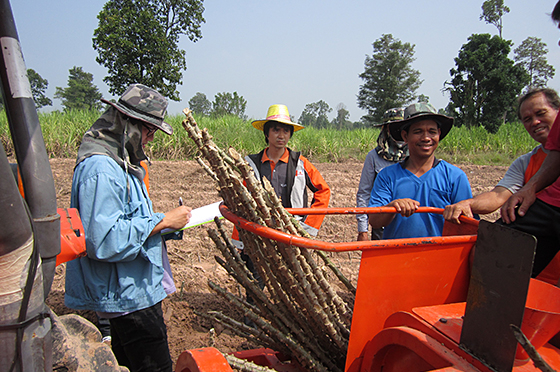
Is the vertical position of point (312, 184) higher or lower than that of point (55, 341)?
higher

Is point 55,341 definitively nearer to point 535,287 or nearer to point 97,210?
point 97,210

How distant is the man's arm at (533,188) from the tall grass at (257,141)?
28.7 ft

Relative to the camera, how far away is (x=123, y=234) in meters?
1.63

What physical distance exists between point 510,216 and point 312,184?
1.73 m

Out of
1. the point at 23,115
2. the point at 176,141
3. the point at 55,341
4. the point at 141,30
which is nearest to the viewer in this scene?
the point at 23,115

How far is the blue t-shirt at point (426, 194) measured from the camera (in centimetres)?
212

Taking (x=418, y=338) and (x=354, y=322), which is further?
(x=354, y=322)

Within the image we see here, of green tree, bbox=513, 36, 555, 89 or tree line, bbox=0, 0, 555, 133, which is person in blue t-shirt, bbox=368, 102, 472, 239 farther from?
green tree, bbox=513, 36, 555, 89

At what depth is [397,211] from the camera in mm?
1865

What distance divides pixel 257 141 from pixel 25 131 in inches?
417

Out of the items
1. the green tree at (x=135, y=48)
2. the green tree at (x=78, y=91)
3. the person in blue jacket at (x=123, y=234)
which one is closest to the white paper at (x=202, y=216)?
the person in blue jacket at (x=123, y=234)

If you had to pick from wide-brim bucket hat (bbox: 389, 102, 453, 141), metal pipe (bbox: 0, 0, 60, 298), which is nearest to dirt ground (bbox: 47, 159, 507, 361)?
metal pipe (bbox: 0, 0, 60, 298)

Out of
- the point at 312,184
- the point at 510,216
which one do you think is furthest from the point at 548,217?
the point at 312,184

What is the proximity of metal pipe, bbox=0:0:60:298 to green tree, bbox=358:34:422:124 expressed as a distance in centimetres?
4589
